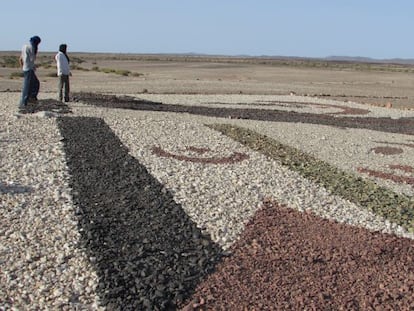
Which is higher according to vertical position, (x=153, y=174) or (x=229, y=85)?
(x=153, y=174)

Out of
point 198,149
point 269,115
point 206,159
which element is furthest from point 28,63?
point 269,115

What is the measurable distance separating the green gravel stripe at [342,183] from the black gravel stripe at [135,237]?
328 centimetres

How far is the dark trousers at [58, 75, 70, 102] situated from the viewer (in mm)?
19906

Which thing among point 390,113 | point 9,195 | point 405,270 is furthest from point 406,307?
point 390,113

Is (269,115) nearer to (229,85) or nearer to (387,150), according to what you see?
(387,150)

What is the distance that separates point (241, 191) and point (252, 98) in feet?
70.8

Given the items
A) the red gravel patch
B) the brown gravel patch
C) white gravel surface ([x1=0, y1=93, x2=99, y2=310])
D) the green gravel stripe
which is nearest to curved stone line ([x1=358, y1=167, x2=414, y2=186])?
the green gravel stripe

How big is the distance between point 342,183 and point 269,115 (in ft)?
38.5

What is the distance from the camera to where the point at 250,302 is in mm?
6227

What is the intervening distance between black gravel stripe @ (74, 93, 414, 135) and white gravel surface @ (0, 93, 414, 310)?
2457 mm

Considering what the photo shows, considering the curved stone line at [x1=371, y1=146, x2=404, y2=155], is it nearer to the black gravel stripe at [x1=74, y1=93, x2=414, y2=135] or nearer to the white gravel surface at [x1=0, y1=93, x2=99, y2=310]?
the black gravel stripe at [x1=74, y1=93, x2=414, y2=135]

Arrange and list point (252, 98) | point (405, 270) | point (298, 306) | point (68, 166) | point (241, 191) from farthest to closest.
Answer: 1. point (252, 98)
2. point (68, 166)
3. point (241, 191)
4. point (405, 270)
5. point (298, 306)

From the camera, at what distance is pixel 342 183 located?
1173 centimetres

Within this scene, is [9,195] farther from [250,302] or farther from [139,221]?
[250,302]
